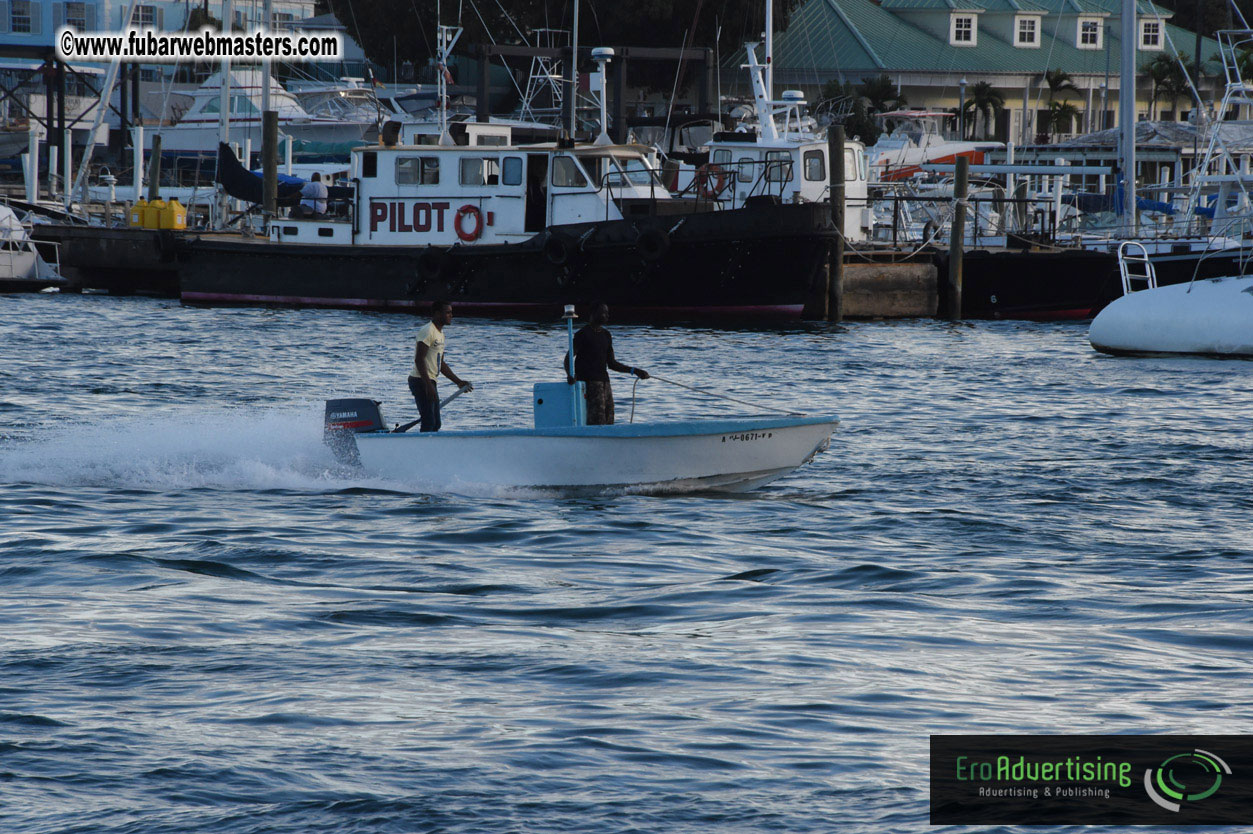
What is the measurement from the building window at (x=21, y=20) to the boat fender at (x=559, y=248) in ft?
197

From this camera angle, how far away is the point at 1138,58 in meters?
72.6

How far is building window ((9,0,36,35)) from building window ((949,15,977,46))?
46143mm

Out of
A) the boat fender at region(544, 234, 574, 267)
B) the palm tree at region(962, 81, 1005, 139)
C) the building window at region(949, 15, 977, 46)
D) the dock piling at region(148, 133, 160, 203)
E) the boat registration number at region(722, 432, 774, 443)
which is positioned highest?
the building window at region(949, 15, 977, 46)

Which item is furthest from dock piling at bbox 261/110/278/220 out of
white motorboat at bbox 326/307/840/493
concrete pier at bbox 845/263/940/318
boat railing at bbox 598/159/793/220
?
white motorboat at bbox 326/307/840/493

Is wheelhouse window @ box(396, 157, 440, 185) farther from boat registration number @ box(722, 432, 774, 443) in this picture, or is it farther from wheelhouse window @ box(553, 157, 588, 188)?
boat registration number @ box(722, 432, 774, 443)

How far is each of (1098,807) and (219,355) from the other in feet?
71.9

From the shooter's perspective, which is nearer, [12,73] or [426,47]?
[426,47]

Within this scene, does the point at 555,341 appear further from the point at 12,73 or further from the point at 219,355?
the point at 12,73

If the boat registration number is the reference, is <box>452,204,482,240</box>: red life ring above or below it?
above

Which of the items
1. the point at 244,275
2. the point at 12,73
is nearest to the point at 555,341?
the point at 244,275

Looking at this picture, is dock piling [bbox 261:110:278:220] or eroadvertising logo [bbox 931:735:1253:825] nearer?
A: eroadvertising logo [bbox 931:735:1253:825]

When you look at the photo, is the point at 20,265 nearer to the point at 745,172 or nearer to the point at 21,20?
the point at 745,172

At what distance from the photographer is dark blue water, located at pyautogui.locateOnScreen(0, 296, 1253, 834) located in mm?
7141

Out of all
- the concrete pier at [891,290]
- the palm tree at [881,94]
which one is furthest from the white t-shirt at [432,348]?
the palm tree at [881,94]
